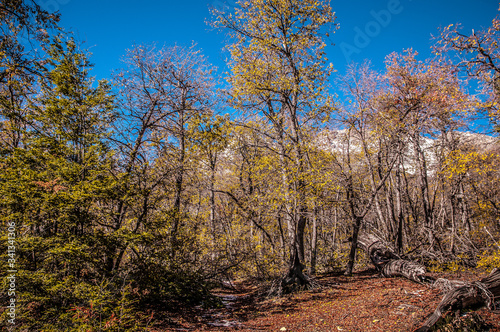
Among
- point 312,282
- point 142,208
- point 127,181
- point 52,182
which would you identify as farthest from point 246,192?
point 52,182

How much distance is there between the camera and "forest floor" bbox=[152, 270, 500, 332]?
453 cm

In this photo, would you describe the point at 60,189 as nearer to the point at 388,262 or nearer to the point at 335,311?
the point at 335,311

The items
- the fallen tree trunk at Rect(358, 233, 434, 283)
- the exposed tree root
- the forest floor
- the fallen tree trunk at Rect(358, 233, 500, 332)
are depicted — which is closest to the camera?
the fallen tree trunk at Rect(358, 233, 500, 332)

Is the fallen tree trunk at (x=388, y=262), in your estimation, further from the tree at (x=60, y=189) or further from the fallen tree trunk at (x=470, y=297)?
the tree at (x=60, y=189)

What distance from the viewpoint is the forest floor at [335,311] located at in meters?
4.53

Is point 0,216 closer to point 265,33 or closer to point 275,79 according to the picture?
point 275,79

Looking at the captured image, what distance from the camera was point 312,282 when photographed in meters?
7.59

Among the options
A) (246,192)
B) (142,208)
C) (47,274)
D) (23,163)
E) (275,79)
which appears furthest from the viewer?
(246,192)

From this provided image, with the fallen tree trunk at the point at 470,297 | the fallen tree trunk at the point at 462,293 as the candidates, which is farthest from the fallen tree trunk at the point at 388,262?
the fallen tree trunk at the point at 470,297

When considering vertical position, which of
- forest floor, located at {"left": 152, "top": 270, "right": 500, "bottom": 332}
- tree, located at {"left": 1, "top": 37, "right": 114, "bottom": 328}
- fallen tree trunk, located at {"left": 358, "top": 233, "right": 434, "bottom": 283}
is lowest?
forest floor, located at {"left": 152, "top": 270, "right": 500, "bottom": 332}

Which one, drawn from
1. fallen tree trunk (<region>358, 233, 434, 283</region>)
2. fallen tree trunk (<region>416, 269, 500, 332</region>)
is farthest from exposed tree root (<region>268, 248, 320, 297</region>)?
fallen tree trunk (<region>416, 269, 500, 332</region>)

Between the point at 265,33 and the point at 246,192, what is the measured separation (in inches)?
279

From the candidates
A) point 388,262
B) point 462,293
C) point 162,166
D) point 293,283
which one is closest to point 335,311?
point 293,283

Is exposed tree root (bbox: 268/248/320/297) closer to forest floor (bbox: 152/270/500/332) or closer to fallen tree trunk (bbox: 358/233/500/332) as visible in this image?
forest floor (bbox: 152/270/500/332)
